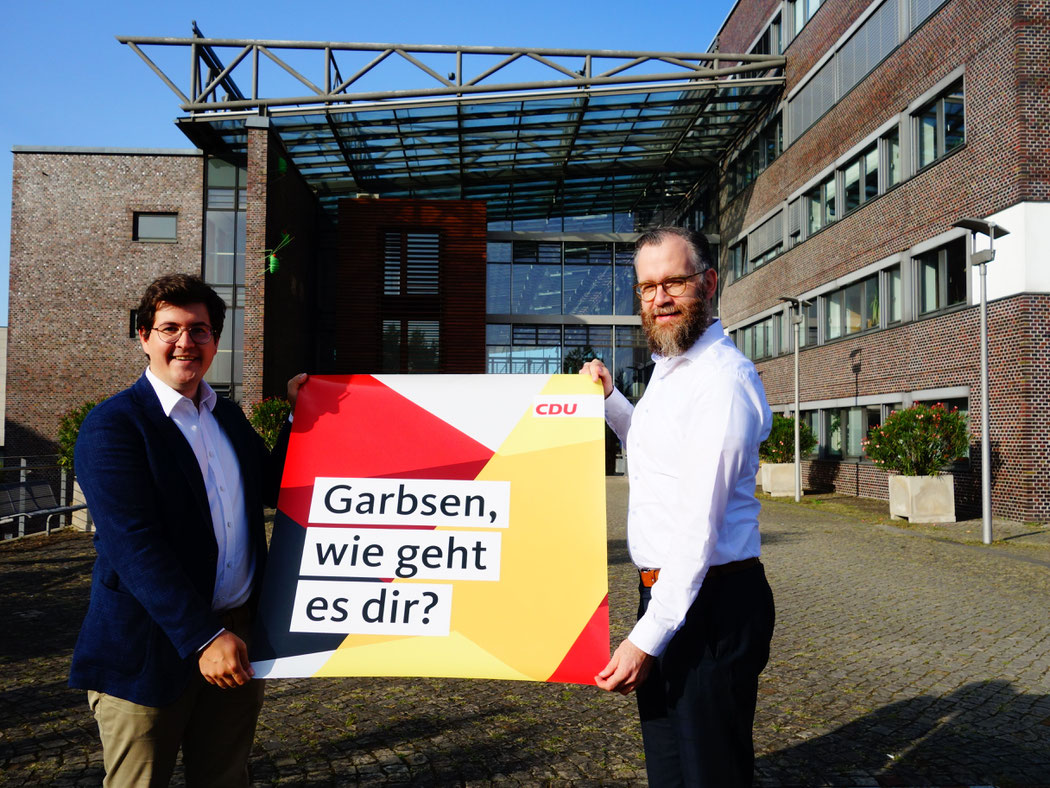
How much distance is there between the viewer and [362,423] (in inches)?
116

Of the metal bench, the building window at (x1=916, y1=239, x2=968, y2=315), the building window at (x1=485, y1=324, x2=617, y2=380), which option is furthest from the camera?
the building window at (x1=485, y1=324, x2=617, y2=380)

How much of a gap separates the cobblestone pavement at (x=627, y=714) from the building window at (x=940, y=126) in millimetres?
13468

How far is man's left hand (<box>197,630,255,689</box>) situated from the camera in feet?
7.27

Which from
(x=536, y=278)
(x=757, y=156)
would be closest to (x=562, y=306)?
(x=536, y=278)

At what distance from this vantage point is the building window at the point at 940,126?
17984 millimetres

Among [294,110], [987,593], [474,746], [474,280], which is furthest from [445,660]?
[474,280]

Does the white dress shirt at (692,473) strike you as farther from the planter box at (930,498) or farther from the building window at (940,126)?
the building window at (940,126)

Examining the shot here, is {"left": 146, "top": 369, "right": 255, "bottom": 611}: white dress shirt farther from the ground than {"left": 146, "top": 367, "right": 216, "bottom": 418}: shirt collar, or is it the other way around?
{"left": 146, "top": 367, "right": 216, "bottom": 418}: shirt collar

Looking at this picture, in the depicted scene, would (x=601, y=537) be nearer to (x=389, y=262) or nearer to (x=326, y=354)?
(x=389, y=262)

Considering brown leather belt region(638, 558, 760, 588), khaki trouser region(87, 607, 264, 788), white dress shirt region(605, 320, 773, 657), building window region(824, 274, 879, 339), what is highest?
building window region(824, 274, 879, 339)

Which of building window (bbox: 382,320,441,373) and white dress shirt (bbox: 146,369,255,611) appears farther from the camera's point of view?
building window (bbox: 382,320,441,373)

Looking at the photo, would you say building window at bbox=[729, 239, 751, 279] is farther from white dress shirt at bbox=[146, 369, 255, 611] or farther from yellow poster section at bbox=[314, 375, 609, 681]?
white dress shirt at bbox=[146, 369, 255, 611]

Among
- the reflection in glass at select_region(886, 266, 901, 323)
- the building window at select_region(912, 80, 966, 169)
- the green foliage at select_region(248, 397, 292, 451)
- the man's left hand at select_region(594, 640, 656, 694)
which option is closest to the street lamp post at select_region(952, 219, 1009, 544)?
the building window at select_region(912, 80, 966, 169)

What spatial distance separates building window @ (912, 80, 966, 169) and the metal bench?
1873 cm
